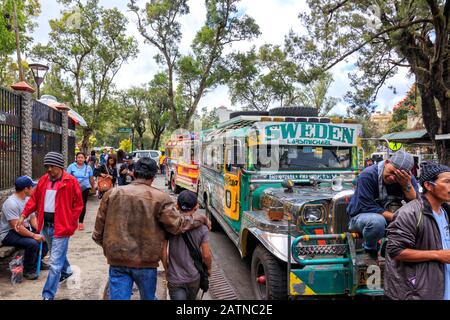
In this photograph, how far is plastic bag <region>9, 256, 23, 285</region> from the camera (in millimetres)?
4672

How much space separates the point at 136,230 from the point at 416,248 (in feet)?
7.12

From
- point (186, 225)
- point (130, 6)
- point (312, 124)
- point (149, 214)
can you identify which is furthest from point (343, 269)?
point (130, 6)

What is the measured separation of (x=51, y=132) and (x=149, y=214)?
30.9 ft

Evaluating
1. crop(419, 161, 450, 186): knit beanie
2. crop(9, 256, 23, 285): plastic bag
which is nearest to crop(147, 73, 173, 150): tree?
crop(9, 256, 23, 285): plastic bag

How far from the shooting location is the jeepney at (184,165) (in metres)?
11.9

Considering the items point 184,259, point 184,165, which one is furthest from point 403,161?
point 184,165

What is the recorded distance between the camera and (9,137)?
7.67 metres

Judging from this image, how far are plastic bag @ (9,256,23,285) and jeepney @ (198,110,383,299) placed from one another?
3044mm

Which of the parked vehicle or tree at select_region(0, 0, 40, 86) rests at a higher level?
tree at select_region(0, 0, 40, 86)

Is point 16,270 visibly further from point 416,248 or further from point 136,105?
point 136,105

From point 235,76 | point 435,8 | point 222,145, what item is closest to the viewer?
point 222,145

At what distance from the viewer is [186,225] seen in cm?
304

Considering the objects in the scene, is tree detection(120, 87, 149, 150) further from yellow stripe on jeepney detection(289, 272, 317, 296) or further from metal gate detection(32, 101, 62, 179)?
yellow stripe on jeepney detection(289, 272, 317, 296)

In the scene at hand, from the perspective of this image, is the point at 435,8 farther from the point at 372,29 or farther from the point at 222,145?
the point at 222,145
